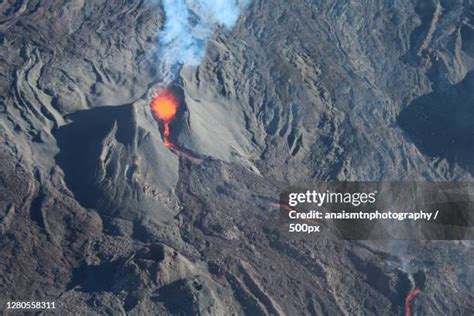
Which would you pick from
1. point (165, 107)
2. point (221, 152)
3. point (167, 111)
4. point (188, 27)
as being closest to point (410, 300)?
point (221, 152)

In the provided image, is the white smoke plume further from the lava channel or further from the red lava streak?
the red lava streak

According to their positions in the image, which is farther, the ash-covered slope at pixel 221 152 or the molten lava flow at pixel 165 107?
the molten lava flow at pixel 165 107

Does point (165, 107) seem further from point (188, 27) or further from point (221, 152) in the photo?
→ point (188, 27)

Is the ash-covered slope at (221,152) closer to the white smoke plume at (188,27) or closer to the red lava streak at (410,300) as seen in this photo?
the red lava streak at (410,300)

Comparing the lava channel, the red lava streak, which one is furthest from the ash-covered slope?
the lava channel

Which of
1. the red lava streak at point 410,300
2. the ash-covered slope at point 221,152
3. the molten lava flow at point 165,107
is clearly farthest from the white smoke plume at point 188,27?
the red lava streak at point 410,300
